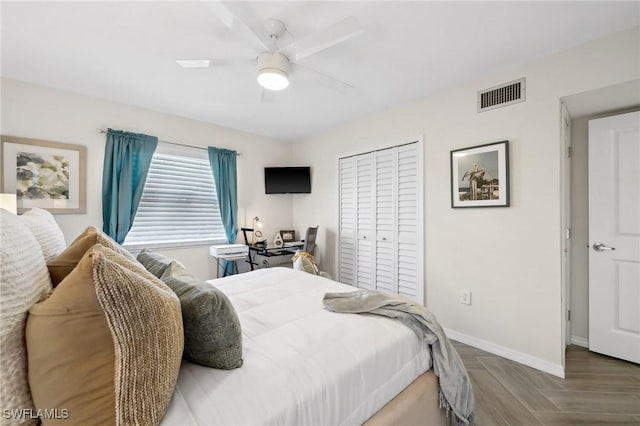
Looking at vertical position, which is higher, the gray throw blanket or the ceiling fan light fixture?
the ceiling fan light fixture

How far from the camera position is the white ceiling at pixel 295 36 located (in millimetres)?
1671

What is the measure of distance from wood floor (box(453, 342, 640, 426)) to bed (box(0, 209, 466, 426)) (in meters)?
0.66

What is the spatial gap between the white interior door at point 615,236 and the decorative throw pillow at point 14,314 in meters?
3.61

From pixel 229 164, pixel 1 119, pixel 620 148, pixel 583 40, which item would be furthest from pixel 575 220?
pixel 1 119

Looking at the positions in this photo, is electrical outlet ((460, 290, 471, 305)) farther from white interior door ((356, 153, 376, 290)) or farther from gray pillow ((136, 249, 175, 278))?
gray pillow ((136, 249, 175, 278))

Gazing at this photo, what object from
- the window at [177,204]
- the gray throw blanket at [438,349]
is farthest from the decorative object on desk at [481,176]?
the window at [177,204]

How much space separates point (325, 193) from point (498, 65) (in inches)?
98.9

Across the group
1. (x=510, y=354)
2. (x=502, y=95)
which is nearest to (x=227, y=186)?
(x=502, y=95)

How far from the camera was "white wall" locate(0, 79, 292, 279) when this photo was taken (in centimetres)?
255

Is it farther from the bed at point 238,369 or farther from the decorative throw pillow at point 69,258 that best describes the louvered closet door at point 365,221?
the decorative throw pillow at point 69,258

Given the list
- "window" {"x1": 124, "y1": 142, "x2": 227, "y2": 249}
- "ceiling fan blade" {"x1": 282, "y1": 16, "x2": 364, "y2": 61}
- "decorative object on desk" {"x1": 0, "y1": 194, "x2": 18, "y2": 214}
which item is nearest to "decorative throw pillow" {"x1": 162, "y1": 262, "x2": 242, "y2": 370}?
"ceiling fan blade" {"x1": 282, "y1": 16, "x2": 364, "y2": 61}

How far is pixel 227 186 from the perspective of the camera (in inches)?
149

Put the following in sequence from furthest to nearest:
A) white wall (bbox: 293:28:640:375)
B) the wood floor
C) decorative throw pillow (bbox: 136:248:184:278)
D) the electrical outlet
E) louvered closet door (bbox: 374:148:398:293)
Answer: louvered closet door (bbox: 374:148:398:293) → the electrical outlet → white wall (bbox: 293:28:640:375) → the wood floor → decorative throw pillow (bbox: 136:248:184:278)

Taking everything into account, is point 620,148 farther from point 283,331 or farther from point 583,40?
point 283,331
